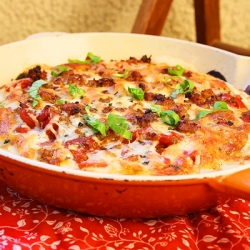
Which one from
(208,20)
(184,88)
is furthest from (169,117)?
(208,20)

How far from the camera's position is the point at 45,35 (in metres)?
1.63

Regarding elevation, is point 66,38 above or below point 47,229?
above

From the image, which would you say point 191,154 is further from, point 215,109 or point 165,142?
point 215,109

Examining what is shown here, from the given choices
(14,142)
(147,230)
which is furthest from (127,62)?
(147,230)

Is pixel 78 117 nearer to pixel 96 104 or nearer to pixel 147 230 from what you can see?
pixel 96 104

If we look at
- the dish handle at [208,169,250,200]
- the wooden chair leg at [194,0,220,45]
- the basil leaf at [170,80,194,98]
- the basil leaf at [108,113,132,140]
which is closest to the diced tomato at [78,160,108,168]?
the basil leaf at [108,113,132,140]

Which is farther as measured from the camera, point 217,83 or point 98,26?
point 98,26

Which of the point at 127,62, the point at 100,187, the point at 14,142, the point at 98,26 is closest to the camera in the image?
the point at 100,187

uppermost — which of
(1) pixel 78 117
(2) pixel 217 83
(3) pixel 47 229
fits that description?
(2) pixel 217 83

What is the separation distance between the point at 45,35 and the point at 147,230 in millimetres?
944

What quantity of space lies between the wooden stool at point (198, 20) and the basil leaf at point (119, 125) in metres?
0.78

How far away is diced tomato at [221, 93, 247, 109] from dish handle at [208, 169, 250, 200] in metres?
0.49

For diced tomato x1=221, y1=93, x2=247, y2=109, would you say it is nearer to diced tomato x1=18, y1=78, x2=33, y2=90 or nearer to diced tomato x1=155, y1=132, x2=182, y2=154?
diced tomato x1=155, y1=132, x2=182, y2=154

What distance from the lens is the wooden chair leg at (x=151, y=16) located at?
1756 millimetres
